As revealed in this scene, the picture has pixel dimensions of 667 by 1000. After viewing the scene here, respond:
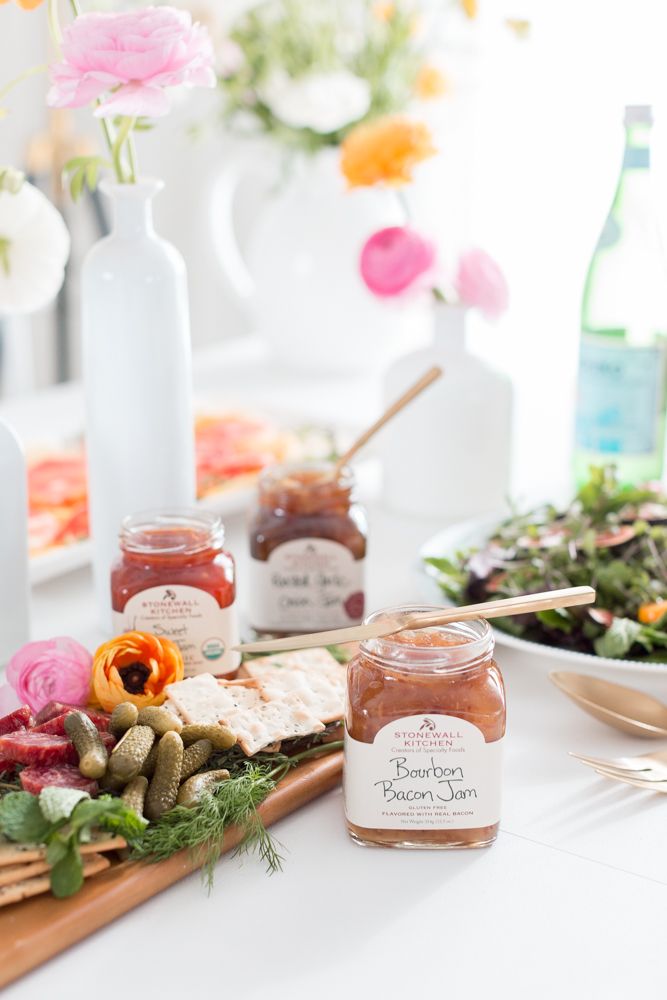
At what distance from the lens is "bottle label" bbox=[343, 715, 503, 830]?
84cm

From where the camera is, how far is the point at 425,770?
84cm

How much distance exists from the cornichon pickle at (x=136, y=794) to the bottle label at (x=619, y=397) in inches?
37.0

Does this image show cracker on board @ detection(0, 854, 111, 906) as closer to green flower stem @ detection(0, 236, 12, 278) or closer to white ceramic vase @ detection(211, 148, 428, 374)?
green flower stem @ detection(0, 236, 12, 278)

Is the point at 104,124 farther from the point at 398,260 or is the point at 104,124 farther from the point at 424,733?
the point at 424,733

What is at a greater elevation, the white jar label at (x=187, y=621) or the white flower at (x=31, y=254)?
the white flower at (x=31, y=254)

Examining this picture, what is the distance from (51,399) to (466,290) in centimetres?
91

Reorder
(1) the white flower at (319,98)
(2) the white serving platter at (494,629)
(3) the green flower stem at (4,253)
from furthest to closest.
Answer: (1) the white flower at (319,98) < (3) the green flower stem at (4,253) < (2) the white serving platter at (494,629)

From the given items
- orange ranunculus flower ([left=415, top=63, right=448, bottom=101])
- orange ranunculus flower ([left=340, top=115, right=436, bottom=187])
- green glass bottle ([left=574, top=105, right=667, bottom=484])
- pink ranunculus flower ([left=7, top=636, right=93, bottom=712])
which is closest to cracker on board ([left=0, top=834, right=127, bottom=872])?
pink ranunculus flower ([left=7, top=636, right=93, bottom=712])

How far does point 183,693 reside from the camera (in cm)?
96

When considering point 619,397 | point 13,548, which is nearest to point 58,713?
point 13,548

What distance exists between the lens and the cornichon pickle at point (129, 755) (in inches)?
32.8

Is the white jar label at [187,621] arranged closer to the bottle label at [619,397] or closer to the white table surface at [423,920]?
the white table surface at [423,920]

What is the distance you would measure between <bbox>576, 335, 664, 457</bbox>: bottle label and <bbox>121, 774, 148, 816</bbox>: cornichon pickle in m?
0.94

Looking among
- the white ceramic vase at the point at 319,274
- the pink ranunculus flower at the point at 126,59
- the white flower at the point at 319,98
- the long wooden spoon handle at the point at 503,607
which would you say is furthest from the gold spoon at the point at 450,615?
the white flower at the point at 319,98
